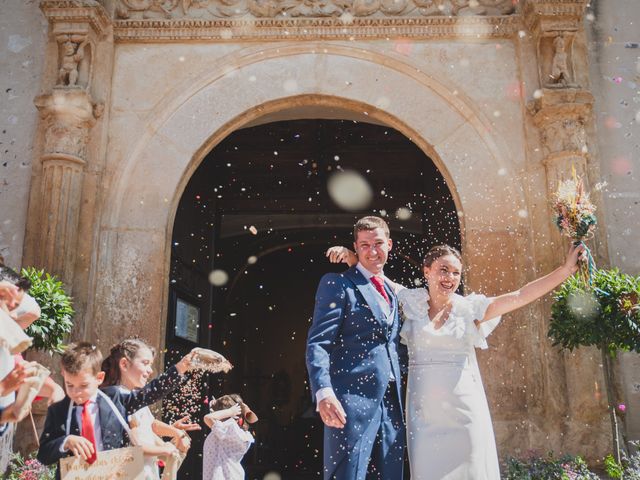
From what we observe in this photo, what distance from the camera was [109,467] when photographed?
9.00ft

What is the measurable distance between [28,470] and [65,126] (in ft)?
8.98

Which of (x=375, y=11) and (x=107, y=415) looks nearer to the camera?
(x=107, y=415)

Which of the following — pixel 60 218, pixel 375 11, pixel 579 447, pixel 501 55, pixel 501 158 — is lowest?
pixel 579 447

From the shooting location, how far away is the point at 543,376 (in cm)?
530

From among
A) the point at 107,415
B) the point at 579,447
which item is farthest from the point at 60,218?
the point at 579,447

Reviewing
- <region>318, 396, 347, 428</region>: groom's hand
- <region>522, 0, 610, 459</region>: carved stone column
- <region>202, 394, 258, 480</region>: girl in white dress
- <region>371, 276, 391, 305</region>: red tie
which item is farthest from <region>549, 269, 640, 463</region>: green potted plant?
<region>202, 394, 258, 480</region>: girl in white dress

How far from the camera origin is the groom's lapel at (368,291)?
132 inches

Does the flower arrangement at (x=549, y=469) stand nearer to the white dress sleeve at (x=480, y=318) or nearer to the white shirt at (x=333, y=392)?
the white dress sleeve at (x=480, y=318)

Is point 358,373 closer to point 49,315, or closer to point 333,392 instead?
point 333,392

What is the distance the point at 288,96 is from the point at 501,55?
6.34ft

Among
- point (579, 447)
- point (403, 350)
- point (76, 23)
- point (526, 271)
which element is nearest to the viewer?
point (403, 350)

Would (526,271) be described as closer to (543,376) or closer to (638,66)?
(543,376)

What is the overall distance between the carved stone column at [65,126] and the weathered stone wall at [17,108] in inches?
7.3

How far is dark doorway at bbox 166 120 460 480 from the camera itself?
6938 mm
